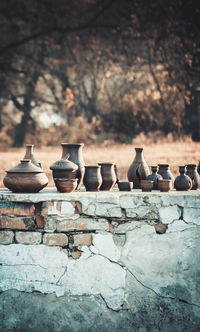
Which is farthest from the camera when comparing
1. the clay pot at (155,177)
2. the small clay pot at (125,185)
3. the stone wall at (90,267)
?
the clay pot at (155,177)

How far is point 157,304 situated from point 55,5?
12.4ft

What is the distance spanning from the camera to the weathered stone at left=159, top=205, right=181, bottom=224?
337 cm

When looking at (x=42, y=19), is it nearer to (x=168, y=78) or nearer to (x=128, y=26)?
(x=128, y=26)

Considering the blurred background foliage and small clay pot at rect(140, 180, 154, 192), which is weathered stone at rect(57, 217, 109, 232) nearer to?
small clay pot at rect(140, 180, 154, 192)

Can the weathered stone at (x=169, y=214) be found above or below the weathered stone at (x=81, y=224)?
above

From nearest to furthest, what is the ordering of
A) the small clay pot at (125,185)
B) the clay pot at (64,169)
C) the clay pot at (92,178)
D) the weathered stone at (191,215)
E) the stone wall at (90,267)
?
the stone wall at (90,267) < the weathered stone at (191,215) < the clay pot at (64,169) < the clay pot at (92,178) < the small clay pot at (125,185)

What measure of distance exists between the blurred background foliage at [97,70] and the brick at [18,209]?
69.0 inches

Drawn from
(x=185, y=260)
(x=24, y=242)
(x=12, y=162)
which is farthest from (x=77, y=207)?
(x=12, y=162)

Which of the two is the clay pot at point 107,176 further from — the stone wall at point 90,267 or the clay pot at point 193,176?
the clay pot at point 193,176

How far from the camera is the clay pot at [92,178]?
12.2 ft

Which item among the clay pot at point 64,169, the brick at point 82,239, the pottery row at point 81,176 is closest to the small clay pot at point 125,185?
the pottery row at point 81,176

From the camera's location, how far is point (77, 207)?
10.7 feet

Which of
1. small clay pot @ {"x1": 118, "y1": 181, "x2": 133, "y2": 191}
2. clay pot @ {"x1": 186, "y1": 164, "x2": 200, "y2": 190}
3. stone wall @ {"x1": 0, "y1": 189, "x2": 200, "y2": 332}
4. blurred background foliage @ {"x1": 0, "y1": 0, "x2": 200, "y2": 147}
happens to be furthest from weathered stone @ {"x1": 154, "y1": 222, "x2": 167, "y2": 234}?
blurred background foliage @ {"x1": 0, "y1": 0, "x2": 200, "y2": 147}

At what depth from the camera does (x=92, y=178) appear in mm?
3734
